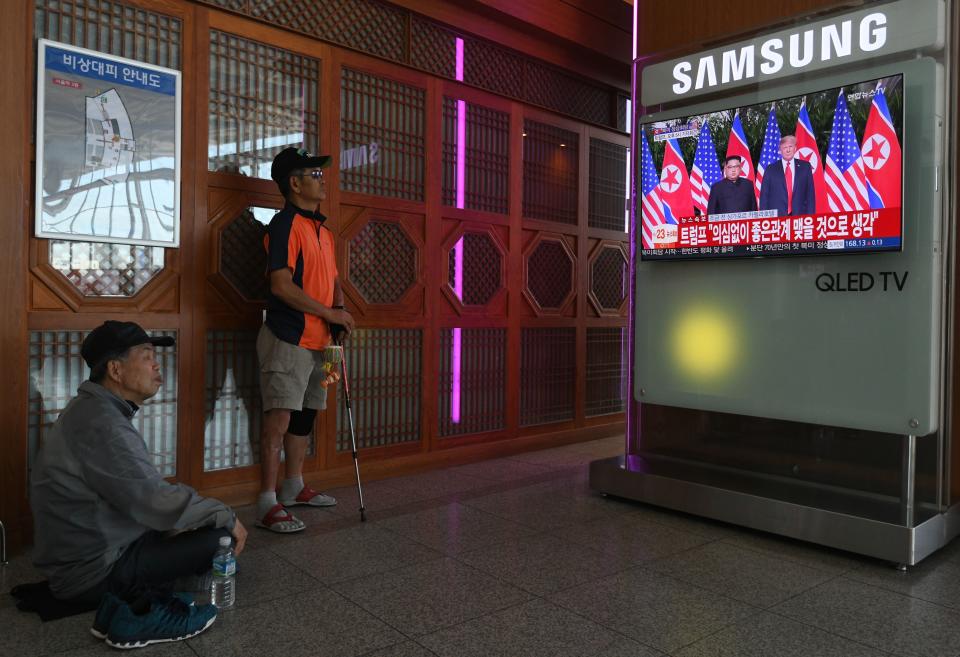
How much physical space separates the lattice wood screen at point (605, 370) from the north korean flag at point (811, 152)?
10.2ft

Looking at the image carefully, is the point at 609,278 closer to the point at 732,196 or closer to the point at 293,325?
the point at 732,196

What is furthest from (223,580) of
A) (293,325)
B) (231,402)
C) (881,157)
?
(881,157)

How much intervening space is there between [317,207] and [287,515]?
1769 mm

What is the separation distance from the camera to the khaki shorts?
154 inches

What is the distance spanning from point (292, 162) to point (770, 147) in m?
2.55

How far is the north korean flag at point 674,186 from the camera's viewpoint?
4.17 meters

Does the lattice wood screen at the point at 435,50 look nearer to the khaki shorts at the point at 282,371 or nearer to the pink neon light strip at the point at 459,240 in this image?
the pink neon light strip at the point at 459,240

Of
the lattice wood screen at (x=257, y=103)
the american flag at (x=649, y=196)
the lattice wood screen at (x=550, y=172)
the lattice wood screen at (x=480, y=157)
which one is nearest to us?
the lattice wood screen at (x=257, y=103)

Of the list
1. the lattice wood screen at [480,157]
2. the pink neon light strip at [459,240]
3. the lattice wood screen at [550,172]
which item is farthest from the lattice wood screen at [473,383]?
the lattice wood screen at [550,172]

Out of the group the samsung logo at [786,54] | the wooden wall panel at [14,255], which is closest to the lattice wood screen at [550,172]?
the samsung logo at [786,54]

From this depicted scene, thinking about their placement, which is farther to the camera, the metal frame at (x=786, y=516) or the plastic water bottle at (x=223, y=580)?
the metal frame at (x=786, y=516)

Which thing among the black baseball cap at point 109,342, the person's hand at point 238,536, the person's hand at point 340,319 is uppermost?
the person's hand at point 340,319

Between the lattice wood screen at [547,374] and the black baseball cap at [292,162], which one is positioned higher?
the black baseball cap at [292,162]

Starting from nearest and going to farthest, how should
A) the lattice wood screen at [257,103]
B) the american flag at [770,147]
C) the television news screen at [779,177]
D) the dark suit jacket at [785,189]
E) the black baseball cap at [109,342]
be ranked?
the black baseball cap at [109,342] < the television news screen at [779,177] < the dark suit jacket at [785,189] < the american flag at [770,147] < the lattice wood screen at [257,103]
